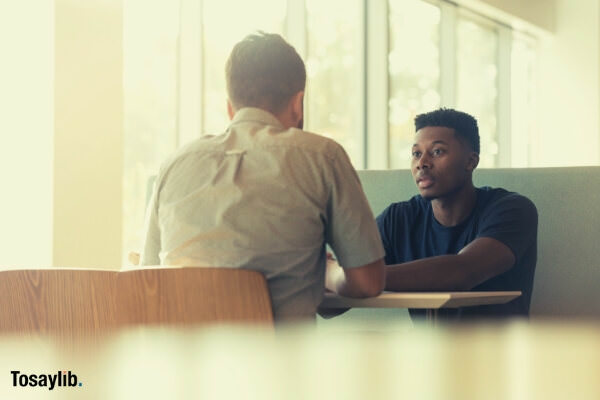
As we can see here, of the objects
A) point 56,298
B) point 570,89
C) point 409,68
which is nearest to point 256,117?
point 56,298

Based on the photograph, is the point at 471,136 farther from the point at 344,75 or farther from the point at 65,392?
the point at 344,75

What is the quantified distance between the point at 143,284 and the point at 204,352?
710mm

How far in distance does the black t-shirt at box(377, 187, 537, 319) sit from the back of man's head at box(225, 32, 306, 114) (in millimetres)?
788

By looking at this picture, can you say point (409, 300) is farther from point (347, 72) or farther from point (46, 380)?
point (347, 72)

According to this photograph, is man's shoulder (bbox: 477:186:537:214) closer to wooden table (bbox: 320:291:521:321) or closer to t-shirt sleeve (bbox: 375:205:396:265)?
t-shirt sleeve (bbox: 375:205:396:265)

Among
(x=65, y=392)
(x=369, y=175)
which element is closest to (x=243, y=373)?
(x=65, y=392)

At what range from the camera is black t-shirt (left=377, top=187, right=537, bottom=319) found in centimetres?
223

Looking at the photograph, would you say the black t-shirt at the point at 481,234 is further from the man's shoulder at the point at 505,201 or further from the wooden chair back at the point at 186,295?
the wooden chair back at the point at 186,295

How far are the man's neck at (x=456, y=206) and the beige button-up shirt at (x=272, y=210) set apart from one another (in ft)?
2.93

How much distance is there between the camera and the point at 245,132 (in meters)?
1.57

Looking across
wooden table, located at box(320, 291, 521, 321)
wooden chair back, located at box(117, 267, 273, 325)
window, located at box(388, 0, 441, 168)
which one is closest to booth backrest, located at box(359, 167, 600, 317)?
wooden table, located at box(320, 291, 521, 321)

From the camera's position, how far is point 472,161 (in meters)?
2.60

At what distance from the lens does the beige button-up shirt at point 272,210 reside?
1.50 m

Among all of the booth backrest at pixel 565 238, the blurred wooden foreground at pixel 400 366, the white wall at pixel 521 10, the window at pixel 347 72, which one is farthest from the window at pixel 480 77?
the blurred wooden foreground at pixel 400 366
